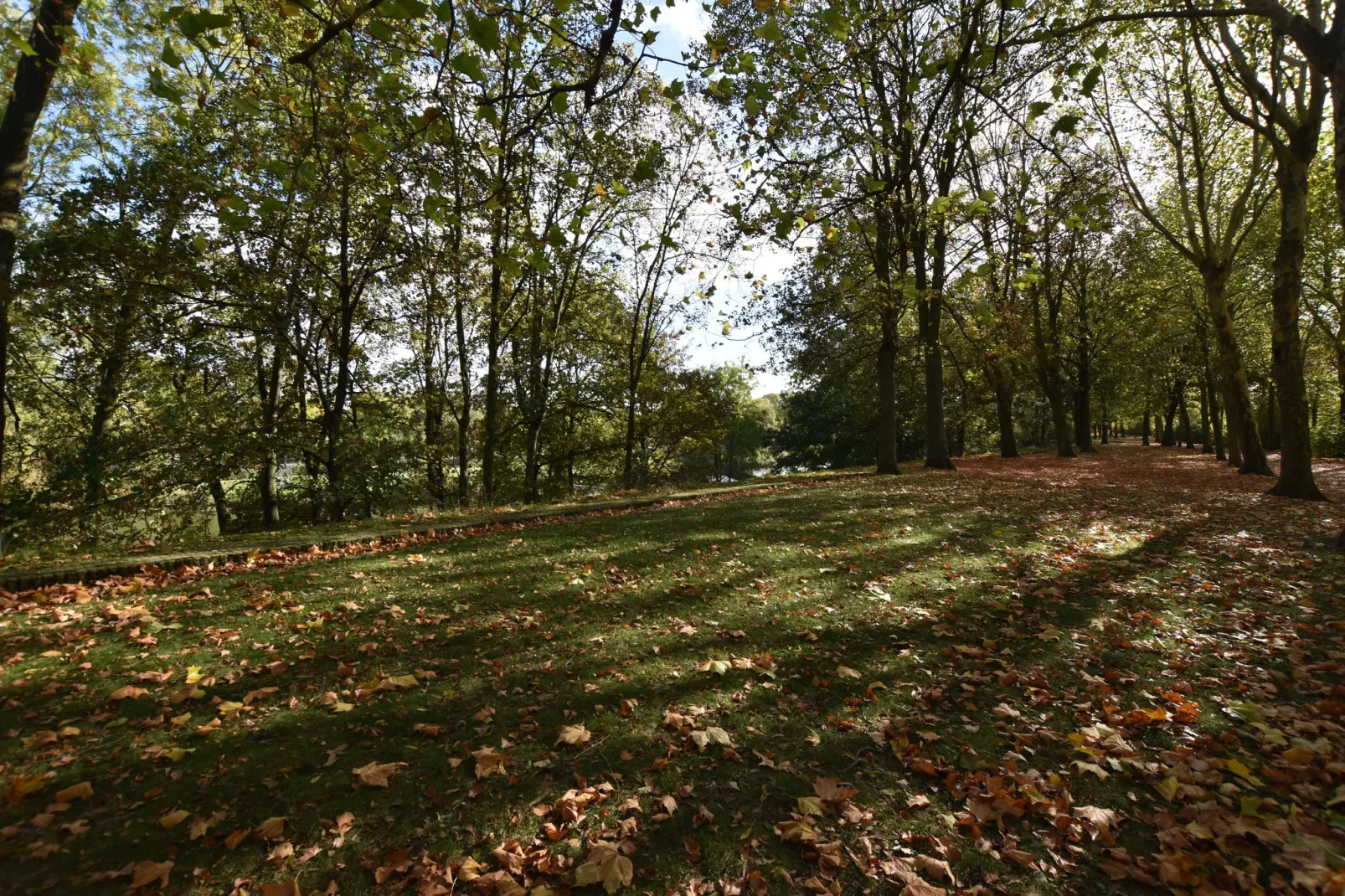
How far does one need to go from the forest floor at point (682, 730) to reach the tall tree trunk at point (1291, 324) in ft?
22.6

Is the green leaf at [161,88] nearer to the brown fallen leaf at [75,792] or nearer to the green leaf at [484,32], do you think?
the green leaf at [484,32]

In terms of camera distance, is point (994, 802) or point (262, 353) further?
point (262, 353)

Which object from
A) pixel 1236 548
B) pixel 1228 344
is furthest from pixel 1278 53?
pixel 1236 548

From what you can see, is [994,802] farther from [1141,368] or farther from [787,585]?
[1141,368]

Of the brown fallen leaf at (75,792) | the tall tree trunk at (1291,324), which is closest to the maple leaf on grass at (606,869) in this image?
the brown fallen leaf at (75,792)

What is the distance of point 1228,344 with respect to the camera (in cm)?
1630

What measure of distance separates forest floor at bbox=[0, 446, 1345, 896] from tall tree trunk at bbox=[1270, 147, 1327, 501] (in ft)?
22.6

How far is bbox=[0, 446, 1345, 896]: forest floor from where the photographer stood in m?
2.62

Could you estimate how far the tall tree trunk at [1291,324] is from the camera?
10828 millimetres

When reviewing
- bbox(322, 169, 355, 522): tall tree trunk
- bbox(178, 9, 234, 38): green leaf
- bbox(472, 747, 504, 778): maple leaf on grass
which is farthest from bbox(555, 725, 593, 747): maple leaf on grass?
bbox(322, 169, 355, 522): tall tree trunk

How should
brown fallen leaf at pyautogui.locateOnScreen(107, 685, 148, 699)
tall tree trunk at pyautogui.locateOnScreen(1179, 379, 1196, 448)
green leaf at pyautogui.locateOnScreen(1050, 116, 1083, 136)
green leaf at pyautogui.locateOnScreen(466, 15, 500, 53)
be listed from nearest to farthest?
green leaf at pyautogui.locateOnScreen(466, 15, 500, 53)
brown fallen leaf at pyautogui.locateOnScreen(107, 685, 148, 699)
green leaf at pyautogui.locateOnScreen(1050, 116, 1083, 136)
tall tree trunk at pyautogui.locateOnScreen(1179, 379, 1196, 448)

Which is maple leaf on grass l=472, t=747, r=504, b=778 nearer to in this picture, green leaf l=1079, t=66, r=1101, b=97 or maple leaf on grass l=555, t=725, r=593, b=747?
maple leaf on grass l=555, t=725, r=593, b=747

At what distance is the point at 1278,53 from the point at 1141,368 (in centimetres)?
2357

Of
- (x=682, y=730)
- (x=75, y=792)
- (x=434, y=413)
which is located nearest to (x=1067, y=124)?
(x=682, y=730)
